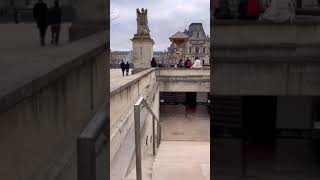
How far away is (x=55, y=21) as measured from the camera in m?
1.39

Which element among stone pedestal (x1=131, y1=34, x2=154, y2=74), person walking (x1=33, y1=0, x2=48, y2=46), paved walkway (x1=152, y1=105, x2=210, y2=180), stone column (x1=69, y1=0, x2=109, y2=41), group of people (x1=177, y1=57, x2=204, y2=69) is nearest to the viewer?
person walking (x1=33, y1=0, x2=48, y2=46)

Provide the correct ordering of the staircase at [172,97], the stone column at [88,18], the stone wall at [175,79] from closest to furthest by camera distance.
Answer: the stone column at [88,18] → the stone wall at [175,79] → the staircase at [172,97]

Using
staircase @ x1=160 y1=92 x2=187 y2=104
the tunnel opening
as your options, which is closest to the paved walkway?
the tunnel opening

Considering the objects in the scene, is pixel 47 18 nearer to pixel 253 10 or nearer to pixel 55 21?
pixel 55 21

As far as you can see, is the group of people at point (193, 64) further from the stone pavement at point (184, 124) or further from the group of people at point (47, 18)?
the group of people at point (47, 18)

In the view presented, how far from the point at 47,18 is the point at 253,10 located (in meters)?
0.73

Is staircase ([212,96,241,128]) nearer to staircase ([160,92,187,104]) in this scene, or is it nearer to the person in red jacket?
the person in red jacket

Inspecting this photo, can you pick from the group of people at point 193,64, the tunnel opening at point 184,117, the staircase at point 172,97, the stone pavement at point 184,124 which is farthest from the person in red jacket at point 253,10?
the staircase at point 172,97

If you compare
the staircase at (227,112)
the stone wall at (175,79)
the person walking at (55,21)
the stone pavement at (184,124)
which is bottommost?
the stone pavement at (184,124)

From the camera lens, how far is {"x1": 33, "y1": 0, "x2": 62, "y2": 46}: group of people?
133cm

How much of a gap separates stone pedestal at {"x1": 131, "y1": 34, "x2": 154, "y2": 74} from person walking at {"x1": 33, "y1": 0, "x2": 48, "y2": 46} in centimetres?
814

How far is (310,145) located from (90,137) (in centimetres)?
85

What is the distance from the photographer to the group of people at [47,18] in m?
1.33

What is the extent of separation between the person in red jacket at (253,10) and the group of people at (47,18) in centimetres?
67
